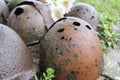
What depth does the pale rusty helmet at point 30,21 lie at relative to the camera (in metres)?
3.61

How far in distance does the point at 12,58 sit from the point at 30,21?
2.41 feet

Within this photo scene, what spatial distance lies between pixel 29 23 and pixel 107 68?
3.70ft

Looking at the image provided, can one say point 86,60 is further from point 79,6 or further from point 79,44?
point 79,6

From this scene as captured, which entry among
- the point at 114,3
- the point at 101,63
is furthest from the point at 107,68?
the point at 114,3

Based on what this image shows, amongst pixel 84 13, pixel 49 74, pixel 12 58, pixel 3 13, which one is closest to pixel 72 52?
pixel 49 74

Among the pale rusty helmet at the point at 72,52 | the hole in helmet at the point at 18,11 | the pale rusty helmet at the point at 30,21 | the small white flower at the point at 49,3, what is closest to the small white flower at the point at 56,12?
the small white flower at the point at 49,3

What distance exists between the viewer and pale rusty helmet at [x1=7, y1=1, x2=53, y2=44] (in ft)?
11.8

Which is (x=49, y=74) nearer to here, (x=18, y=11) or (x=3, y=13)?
(x=18, y=11)

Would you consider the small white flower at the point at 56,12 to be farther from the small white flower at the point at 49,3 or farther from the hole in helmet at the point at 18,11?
the hole in helmet at the point at 18,11

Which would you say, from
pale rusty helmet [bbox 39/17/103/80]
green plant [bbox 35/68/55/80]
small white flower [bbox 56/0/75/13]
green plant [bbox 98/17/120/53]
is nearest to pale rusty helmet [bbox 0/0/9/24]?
small white flower [bbox 56/0/75/13]

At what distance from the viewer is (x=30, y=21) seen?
361 centimetres

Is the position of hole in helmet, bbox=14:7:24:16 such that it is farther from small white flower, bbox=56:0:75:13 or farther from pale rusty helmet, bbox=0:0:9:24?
small white flower, bbox=56:0:75:13

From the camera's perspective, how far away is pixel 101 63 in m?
3.38

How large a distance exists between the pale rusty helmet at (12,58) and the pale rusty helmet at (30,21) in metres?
0.51
